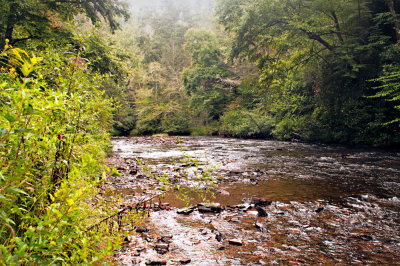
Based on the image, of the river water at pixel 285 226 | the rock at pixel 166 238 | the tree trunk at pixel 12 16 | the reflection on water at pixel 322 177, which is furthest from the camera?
the tree trunk at pixel 12 16

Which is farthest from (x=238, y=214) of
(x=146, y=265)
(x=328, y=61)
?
(x=328, y=61)

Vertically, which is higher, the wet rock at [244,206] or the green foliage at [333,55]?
the green foliage at [333,55]

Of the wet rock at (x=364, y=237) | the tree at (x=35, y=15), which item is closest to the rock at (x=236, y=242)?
the wet rock at (x=364, y=237)

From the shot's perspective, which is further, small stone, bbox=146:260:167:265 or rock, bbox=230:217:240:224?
rock, bbox=230:217:240:224

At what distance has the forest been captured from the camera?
1.46 meters

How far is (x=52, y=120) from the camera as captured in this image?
195 cm

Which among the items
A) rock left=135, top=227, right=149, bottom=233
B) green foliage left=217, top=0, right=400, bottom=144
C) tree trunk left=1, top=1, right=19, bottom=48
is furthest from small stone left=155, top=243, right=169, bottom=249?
green foliage left=217, top=0, right=400, bottom=144

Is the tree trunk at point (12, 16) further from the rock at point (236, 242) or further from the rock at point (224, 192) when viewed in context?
the rock at point (236, 242)

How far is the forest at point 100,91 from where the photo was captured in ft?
4.80

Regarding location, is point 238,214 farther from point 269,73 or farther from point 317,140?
point 317,140

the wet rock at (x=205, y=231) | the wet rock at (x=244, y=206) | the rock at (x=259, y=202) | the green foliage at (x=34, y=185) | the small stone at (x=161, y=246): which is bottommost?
A: the wet rock at (x=205, y=231)

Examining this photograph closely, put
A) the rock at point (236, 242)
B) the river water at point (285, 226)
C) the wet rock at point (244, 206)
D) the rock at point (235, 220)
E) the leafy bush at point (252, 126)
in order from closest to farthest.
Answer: the river water at point (285, 226), the rock at point (236, 242), the rock at point (235, 220), the wet rock at point (244, 206), the leafy bush at point (252, 126)

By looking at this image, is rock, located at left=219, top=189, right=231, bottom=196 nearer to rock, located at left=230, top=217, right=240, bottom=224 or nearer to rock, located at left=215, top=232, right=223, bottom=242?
rock, located at left=230, top=217, right=240, bottom=224

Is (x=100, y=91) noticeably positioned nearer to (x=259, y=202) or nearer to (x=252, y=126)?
(x=259, y=202)
